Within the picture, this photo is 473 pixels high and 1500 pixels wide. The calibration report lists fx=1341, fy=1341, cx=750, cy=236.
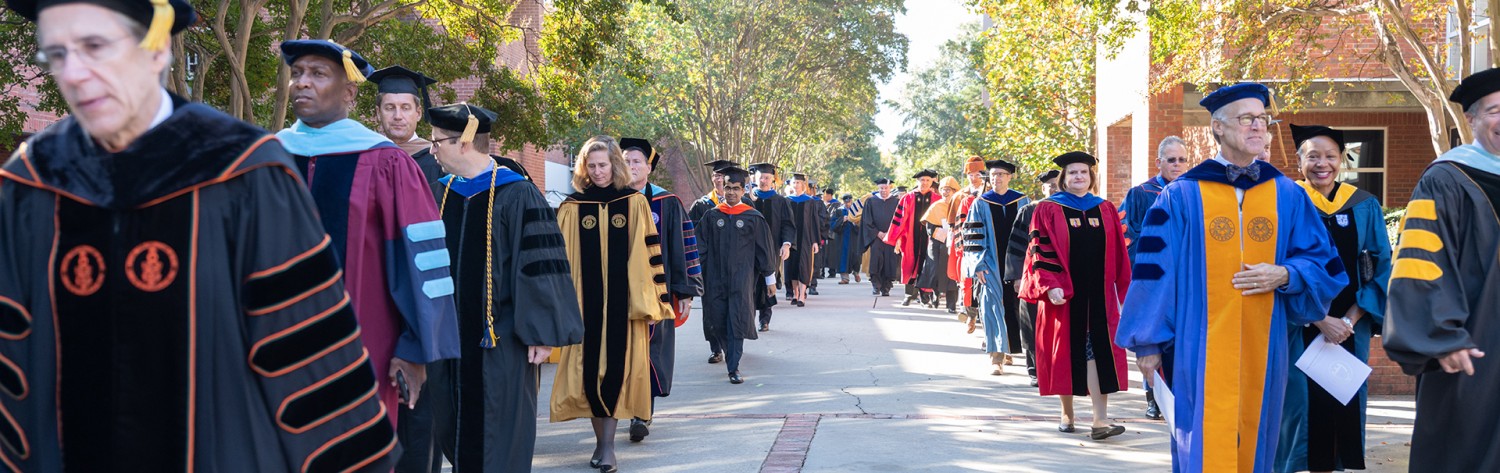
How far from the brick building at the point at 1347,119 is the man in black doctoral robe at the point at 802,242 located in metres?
4.72

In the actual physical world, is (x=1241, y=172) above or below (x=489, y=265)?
above

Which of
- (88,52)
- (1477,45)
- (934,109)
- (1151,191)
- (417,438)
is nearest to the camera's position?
(88,52)

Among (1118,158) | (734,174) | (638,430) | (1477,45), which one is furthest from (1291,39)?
(1118,158)

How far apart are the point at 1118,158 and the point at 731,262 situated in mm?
13238

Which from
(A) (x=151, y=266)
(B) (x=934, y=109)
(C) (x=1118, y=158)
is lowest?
(A) (x=151, y=266)

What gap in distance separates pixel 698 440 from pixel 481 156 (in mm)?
2831

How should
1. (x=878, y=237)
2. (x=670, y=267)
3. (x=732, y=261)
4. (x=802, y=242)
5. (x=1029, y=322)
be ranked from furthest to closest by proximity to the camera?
1. (x=878, y=237)
2. (x=802, y=242)
3. (x=732, y=261)
4. (x=1029, y=322)
5. (x=670, y=267)

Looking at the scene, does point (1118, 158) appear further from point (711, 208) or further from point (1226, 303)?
point (1226, 303)

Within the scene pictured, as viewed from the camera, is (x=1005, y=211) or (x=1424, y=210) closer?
(x=1424, y=210)

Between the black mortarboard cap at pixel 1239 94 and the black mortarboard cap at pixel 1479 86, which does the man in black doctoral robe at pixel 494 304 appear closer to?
the black mortarboard cap at pixel 1239 94

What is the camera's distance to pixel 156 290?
2582mm

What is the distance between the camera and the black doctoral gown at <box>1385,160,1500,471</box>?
14.0 feet

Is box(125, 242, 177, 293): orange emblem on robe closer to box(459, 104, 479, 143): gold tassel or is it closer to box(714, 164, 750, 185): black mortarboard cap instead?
box(459, 104, 479, 143): gold tassel

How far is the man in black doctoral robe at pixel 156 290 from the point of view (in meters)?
2.55
